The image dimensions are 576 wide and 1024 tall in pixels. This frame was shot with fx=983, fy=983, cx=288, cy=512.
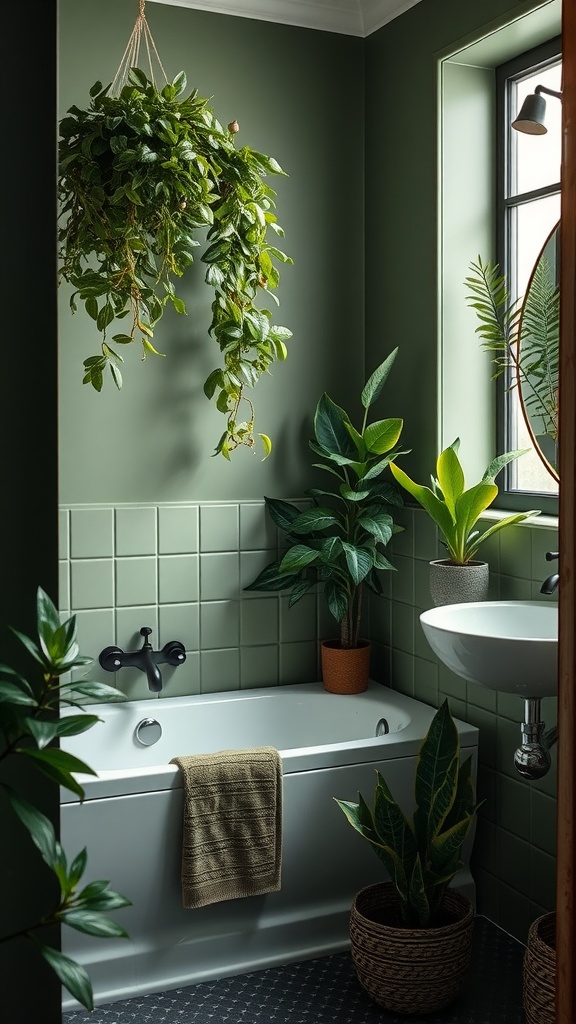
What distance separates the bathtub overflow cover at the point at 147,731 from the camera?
9.90 feet

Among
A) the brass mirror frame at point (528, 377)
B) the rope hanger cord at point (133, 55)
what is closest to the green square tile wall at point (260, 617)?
the brass mirror frame at point (528, 377)

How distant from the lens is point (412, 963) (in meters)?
2.31

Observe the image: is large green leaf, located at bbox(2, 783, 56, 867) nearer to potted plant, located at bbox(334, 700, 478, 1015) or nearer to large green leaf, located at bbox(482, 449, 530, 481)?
potted plant, located at bbox(334, 700, 478, 1015)

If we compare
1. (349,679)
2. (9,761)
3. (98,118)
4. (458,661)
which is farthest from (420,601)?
(9,761)

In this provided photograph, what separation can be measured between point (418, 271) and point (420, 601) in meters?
1.05

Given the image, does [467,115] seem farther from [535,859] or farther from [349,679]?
[535,859]

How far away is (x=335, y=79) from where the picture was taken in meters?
3.39

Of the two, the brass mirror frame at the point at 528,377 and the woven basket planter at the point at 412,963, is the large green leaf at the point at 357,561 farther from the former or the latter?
the woven basket planter at the point at 412,963

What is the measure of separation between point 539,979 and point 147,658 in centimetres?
145

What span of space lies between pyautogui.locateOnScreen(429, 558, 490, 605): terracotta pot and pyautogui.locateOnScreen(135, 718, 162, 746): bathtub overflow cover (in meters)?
0.97

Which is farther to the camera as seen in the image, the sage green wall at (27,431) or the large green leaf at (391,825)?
the large green leaf at (391,825)

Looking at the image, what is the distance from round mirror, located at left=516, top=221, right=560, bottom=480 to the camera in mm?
2705

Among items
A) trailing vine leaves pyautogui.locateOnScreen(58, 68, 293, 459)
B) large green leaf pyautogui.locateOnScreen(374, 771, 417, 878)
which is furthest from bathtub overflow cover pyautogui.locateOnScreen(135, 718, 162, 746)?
trailing vine leaves pyautogui.locateOnScreen(58, 68, 293, 459)

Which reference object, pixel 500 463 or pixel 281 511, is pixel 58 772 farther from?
pixel 281 511
